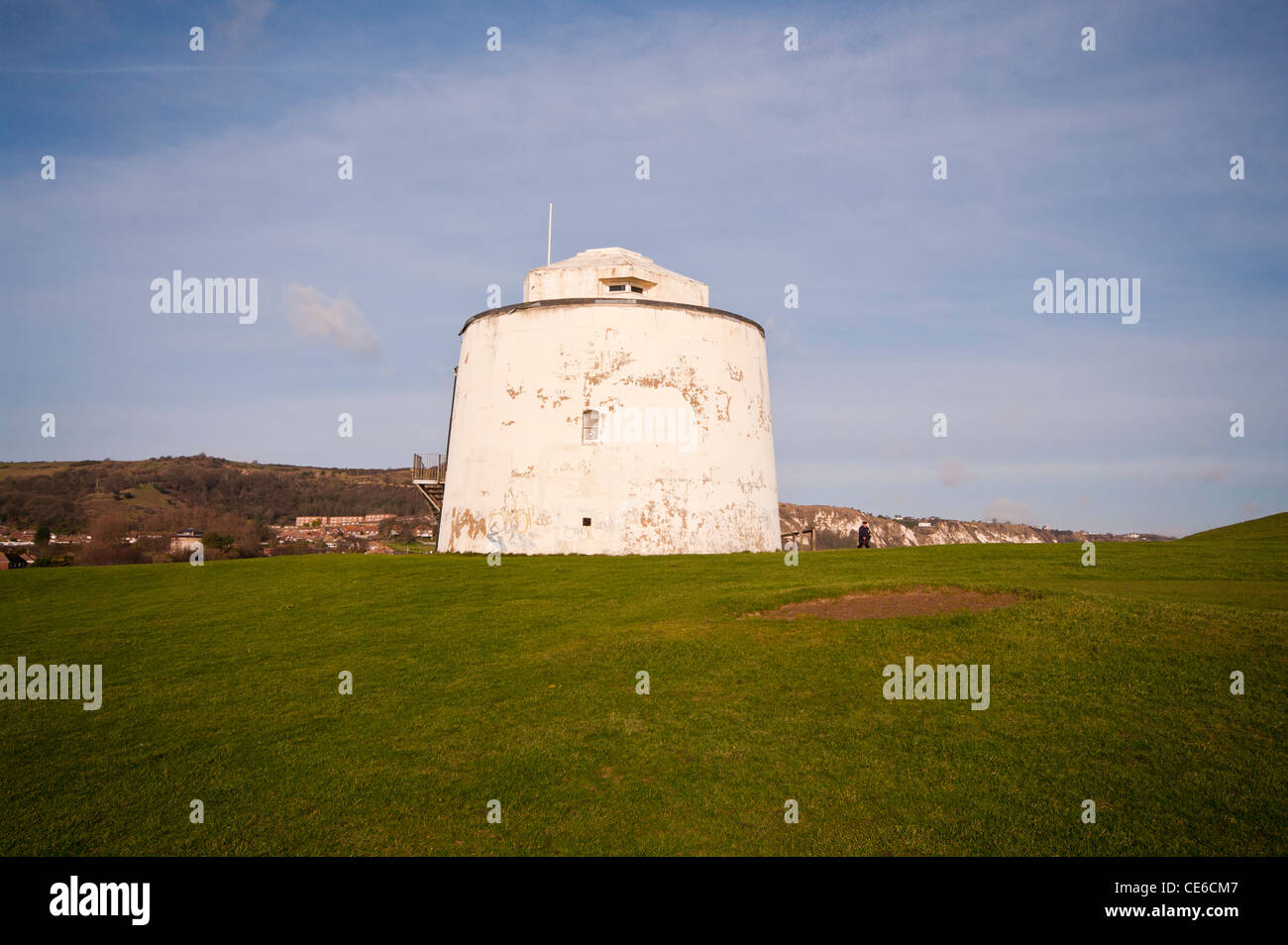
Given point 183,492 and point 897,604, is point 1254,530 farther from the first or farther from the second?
point 183,492

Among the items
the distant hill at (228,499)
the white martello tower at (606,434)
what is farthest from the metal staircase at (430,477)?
the distant hill at (228,499)

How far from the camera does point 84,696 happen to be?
32.9ft

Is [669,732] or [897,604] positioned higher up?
[897,604]

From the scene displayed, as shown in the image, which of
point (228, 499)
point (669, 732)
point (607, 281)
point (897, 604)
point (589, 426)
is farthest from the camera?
point (228, 499)

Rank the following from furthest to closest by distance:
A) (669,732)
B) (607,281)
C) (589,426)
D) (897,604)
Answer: (607,281) → (589,426) → (897,604) → (669,732)

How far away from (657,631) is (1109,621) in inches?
234

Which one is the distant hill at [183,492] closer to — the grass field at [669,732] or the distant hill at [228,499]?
the distant hill at [228,499]

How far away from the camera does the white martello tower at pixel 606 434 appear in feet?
84.0

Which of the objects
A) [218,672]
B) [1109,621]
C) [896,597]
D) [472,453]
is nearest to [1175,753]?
[1109,621]

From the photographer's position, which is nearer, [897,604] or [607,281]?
[897,604]

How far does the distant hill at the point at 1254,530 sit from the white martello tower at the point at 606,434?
15.1 m

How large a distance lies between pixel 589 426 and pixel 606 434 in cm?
66

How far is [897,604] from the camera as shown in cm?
1198

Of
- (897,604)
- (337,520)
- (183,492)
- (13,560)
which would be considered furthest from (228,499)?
(897,604)
